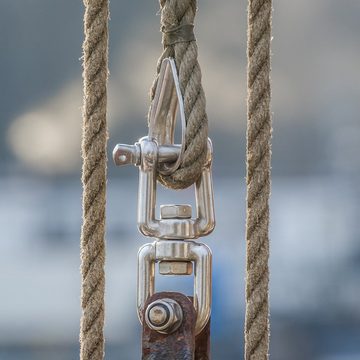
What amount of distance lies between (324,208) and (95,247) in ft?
21.7

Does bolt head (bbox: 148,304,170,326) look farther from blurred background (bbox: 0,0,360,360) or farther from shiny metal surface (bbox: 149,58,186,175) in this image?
blurred background (bbox: 0,0,360,360)

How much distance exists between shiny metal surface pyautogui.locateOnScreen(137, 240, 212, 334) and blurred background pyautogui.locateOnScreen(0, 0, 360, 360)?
5400mm

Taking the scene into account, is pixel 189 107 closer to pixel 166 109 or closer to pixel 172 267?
pixel 166 109

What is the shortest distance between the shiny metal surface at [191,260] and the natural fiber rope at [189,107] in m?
0.06

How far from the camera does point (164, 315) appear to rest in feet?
3.20

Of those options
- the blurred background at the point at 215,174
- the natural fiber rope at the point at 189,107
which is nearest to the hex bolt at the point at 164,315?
the natural fiber rope at the point at 189,107

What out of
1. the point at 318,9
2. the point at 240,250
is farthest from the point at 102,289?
the point at 318,9

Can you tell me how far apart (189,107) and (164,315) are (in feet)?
0.59

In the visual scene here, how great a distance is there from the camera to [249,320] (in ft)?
3.48

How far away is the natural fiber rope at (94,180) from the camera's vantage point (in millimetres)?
1064

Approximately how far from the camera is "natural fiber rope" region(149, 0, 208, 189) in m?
1.02

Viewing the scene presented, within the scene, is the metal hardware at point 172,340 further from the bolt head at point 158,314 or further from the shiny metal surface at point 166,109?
the shiny metal surface at point 166,109

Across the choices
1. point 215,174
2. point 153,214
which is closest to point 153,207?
point 153,214

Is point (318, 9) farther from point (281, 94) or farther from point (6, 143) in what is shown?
point (6, 143)
